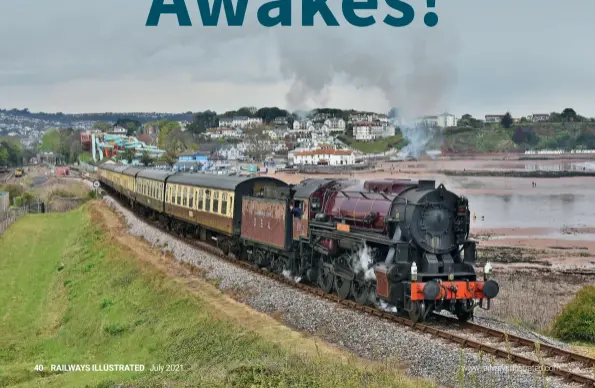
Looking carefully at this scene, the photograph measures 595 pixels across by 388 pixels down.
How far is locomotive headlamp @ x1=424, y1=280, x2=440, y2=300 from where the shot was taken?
18125 mm

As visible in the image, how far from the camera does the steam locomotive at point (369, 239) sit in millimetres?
18797

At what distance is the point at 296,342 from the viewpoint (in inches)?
669

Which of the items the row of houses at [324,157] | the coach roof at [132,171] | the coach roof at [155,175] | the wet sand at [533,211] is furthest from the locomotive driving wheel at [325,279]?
the row of houses at [324,157]

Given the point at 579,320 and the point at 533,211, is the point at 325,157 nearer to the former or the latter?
the point at 533,211

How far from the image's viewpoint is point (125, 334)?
920 inches

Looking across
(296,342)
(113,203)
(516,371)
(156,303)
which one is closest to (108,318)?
(156,303)

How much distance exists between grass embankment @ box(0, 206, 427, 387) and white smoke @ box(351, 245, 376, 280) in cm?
407

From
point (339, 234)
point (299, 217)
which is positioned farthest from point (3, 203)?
point (339, 234)

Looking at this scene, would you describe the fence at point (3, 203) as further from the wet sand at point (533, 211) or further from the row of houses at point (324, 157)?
the row of houses at point (324, 157)

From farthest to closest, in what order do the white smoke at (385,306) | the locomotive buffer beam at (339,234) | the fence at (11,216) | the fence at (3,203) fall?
1. the fence at (3,203)
2. the fence at (11,216)
3. the white smoke at (385,306)
4. the locomotive buffer beam at (339,234)

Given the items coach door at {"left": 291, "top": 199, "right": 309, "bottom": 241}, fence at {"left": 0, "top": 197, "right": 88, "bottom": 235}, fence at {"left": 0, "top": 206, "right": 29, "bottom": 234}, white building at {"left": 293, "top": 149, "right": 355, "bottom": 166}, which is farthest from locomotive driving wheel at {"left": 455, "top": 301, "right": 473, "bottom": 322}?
white building at {"left": 293, "top": 149, "right": 355, "bottom": 166}

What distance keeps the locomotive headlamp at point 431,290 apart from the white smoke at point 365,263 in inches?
79.4

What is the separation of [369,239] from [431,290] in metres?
2.63

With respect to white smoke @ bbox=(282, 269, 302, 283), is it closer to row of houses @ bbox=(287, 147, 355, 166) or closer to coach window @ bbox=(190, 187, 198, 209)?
coach window @ bbox=(190, 187, 198, 209)
